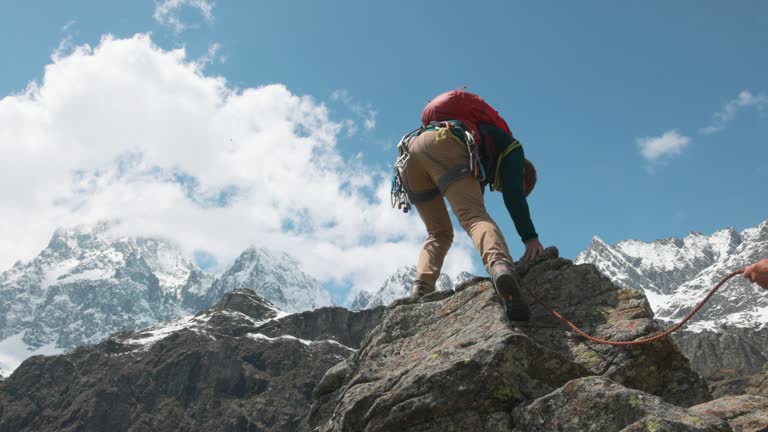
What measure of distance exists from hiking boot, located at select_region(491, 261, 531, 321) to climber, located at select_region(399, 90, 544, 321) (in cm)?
2

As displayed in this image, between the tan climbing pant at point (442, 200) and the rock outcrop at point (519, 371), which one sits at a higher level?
the tan climbing pant at point (442, 200)

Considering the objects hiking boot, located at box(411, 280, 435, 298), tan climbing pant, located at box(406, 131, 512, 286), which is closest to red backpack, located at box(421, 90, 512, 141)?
tan climbing pant, located at box(406, 131, 512, 286)

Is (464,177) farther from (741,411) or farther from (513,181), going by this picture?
(741,411)

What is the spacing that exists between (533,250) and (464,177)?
1401 mm

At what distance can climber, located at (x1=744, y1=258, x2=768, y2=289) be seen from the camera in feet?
15.3

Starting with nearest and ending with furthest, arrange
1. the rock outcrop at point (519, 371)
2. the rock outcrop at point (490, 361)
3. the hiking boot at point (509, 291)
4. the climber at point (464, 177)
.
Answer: the rock outcrop at point (519, 371)
the rock outcrop at point (490, 361)
the hiking boot at point (509, 291)
the climber at point (464, 177)

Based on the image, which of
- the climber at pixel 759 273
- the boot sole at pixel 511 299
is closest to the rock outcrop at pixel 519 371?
the boot sole at pixel 511 299

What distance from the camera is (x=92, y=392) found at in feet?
654

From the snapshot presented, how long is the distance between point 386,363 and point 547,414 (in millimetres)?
2344

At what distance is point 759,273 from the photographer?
475 centimetres

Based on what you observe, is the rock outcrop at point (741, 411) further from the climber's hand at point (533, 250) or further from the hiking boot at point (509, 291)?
the climber's hand at point (533, 250)

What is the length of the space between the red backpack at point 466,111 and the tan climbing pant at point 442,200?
0.47 metres

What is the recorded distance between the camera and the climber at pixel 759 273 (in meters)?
Answer: 4.65

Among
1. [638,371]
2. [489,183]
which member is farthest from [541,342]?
[489,183]
